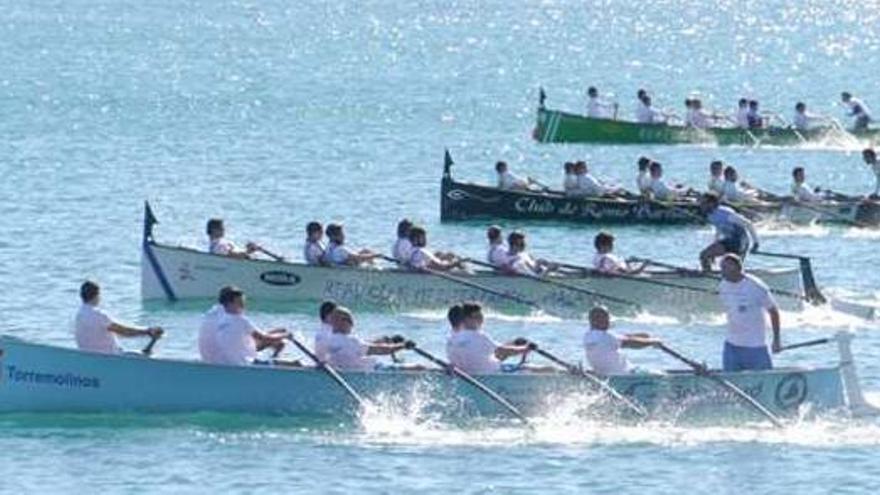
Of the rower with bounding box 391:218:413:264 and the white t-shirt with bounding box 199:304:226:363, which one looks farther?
the rower with bounding box 391:218:413:264

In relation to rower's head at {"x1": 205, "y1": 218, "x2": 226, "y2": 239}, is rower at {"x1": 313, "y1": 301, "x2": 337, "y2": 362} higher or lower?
lower

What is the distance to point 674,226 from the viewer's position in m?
57.2

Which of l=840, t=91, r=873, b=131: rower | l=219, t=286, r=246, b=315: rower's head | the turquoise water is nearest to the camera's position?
the turquoise water

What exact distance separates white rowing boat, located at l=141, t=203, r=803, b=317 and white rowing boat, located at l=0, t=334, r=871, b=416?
10.1m

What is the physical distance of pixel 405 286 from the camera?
46.3 metres

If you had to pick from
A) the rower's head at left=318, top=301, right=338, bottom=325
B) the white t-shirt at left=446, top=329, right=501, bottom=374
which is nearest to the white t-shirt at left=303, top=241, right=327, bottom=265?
the rower's head at left=318, top=301, right=338, bottom=325

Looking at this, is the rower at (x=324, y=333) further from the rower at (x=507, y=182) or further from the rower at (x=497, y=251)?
the rower at (x=507, y=182)

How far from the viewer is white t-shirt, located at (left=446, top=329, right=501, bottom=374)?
3581 cm

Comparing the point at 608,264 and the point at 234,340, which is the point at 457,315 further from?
the point at 608,264

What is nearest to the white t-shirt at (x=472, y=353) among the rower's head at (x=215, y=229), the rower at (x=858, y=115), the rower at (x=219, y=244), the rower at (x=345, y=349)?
the rower at (x=345, y=349)

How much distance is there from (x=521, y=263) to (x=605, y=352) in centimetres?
1042

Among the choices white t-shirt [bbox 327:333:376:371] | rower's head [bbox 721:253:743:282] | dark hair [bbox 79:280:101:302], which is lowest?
white t-shirt [bbox 327:333:376:371]

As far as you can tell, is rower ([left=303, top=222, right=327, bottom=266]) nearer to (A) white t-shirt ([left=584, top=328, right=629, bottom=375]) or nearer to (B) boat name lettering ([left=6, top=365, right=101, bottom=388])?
(A) white t-shirt ([left=584, top=328, right=629, bottom=375])

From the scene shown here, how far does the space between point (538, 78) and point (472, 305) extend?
78.5 metres
